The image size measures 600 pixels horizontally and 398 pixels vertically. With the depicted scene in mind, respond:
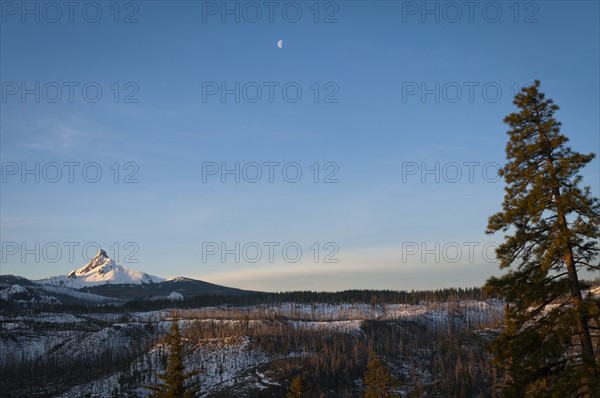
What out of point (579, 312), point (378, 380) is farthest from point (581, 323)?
point (378, 380)

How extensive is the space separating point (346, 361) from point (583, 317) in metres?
101

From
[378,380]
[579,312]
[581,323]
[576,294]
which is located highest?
[576,294]

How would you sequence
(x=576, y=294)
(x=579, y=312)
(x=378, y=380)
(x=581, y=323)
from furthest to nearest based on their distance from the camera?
(x=378, y=380) → (x=576, y=294) → (x=581, y=323) → (x=579, y=312)

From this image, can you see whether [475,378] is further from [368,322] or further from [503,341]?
[503,341]

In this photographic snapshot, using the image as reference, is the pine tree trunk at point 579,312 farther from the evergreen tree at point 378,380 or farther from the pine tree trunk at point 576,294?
the evergreen tree at point 378,380

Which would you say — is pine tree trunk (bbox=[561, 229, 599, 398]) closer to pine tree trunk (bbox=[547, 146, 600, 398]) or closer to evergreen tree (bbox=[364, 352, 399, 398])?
pine tree trunk (bbox=[547, 146, 600, 398])

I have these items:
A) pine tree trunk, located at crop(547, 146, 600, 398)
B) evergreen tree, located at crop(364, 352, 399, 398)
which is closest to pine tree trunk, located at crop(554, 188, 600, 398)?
pine tree trunk, located at crop(547, 146, 600, 398)

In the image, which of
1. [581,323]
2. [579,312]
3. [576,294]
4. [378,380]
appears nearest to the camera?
[579,312]

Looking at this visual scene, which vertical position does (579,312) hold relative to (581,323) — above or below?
above

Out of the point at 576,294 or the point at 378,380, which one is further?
the point at 378,380

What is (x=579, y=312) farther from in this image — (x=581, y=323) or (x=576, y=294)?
(x=576, y=294)

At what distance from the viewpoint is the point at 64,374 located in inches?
5221

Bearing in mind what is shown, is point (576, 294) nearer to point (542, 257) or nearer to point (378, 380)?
point (542, 257)

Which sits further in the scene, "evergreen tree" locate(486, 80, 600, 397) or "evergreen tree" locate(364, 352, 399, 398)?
"evergreen tree" locate(364, 352, 399, 398)
